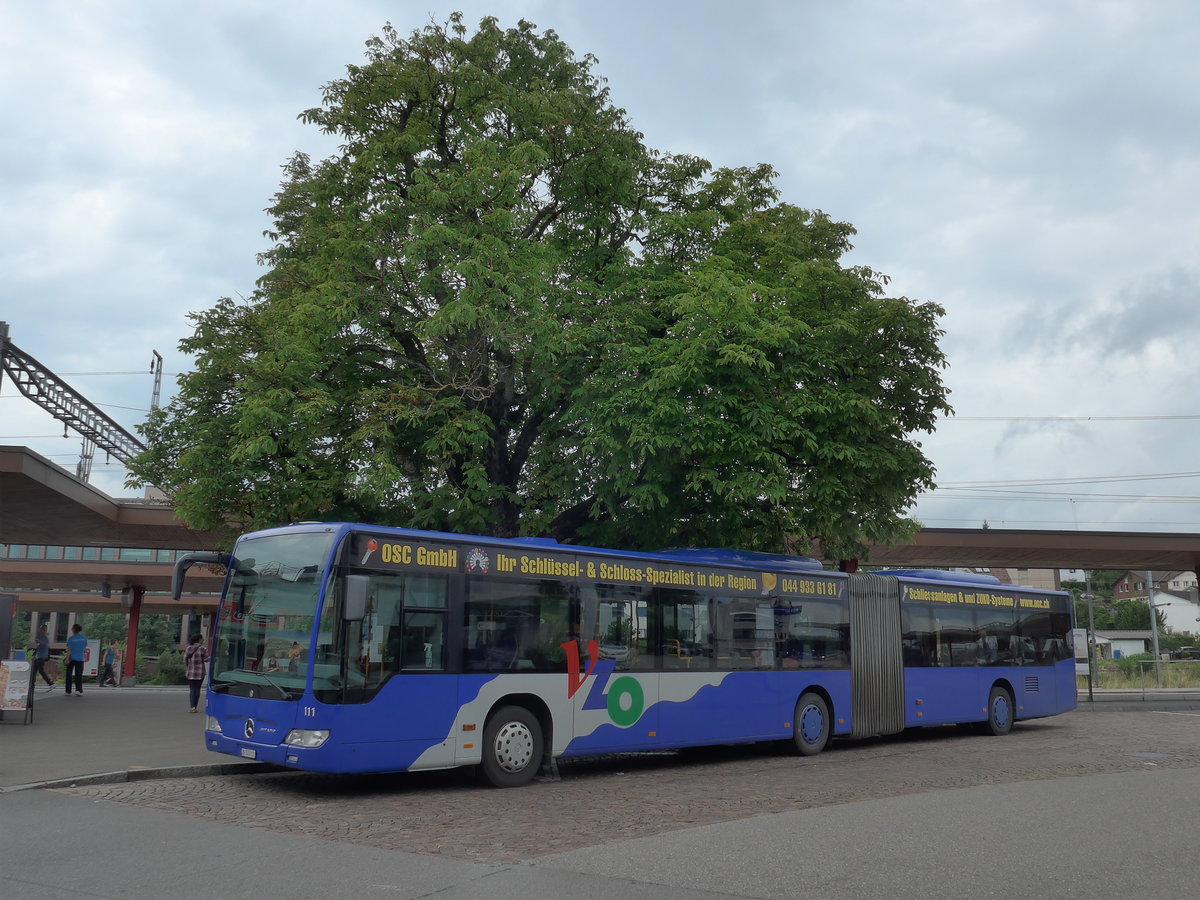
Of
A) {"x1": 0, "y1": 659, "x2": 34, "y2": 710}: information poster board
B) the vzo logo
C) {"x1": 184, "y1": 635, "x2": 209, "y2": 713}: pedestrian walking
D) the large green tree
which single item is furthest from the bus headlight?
{"x1": 184, "y1": 635, "x2": 209, "y2": 713}: pedestrian walking

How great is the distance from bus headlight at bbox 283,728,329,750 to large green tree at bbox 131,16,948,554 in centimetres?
660

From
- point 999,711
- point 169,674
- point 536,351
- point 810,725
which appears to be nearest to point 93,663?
point 169,674

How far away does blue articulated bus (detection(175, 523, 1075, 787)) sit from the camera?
1111cm

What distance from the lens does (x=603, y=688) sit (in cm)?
1356

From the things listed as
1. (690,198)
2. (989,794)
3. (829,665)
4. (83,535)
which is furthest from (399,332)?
(83,535)

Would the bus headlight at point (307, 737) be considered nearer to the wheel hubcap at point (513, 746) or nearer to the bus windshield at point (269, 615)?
the bus windshield at point (269, 615)

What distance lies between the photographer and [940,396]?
19234 mm

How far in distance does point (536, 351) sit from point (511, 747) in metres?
7.25

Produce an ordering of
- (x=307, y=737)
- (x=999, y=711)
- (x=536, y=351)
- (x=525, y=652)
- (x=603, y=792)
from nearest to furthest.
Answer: (x=307, y=737) → (x=603, y=792) → (x=525, y=652) → (x=536, y=351) → (x=999, y=711)

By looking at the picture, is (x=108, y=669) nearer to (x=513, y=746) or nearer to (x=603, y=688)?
(x=603, y=688)

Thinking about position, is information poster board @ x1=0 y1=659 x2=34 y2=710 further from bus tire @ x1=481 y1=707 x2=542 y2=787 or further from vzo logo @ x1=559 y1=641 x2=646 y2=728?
vzo logo @ x1=559 y1=641 x2=646 y2=728

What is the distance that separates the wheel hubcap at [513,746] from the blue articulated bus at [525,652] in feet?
0.08

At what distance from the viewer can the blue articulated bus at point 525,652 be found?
11109 millimetres

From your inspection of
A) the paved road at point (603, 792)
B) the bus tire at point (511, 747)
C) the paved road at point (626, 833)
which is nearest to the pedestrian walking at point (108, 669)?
the paved road at point (626, 833)
